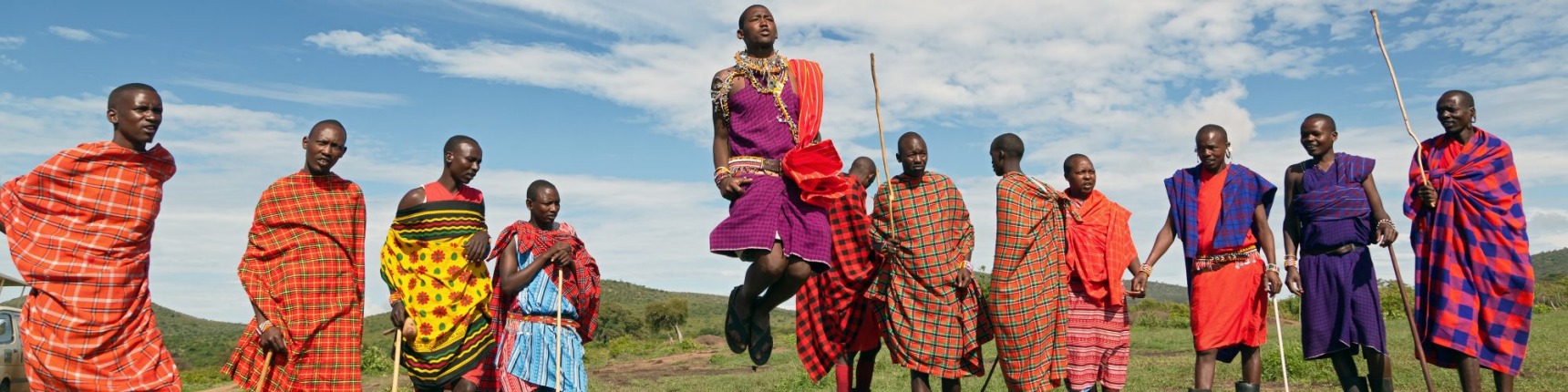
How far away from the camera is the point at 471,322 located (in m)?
7.12

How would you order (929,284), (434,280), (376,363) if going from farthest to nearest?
1. (376,363)
2. (929,284)
3. (434,280)

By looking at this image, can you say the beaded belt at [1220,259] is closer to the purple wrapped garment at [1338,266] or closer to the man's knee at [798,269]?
the purple wrapped garment at [1338,266]

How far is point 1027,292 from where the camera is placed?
758 centimetres

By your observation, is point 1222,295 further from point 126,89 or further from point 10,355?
point 10,355

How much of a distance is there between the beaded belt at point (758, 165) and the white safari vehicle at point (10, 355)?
450 inches

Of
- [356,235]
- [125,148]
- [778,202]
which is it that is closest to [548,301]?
[356,235]

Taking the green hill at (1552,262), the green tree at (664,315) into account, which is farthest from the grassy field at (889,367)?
the green hill at (1552,262)

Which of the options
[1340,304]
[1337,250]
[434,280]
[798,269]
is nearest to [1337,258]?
[1337,250]

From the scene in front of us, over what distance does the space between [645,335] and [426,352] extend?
3139 centimetres

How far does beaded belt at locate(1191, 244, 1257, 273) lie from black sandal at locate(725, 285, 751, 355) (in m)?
3.38

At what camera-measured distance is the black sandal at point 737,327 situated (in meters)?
7.30

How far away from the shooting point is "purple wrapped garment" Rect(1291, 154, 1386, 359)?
7.65 m

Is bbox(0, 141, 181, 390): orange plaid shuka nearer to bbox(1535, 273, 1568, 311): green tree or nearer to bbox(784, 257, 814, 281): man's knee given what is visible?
bbox(784, 257, 814, 281): man's knee

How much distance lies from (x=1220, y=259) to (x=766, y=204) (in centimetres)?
365
